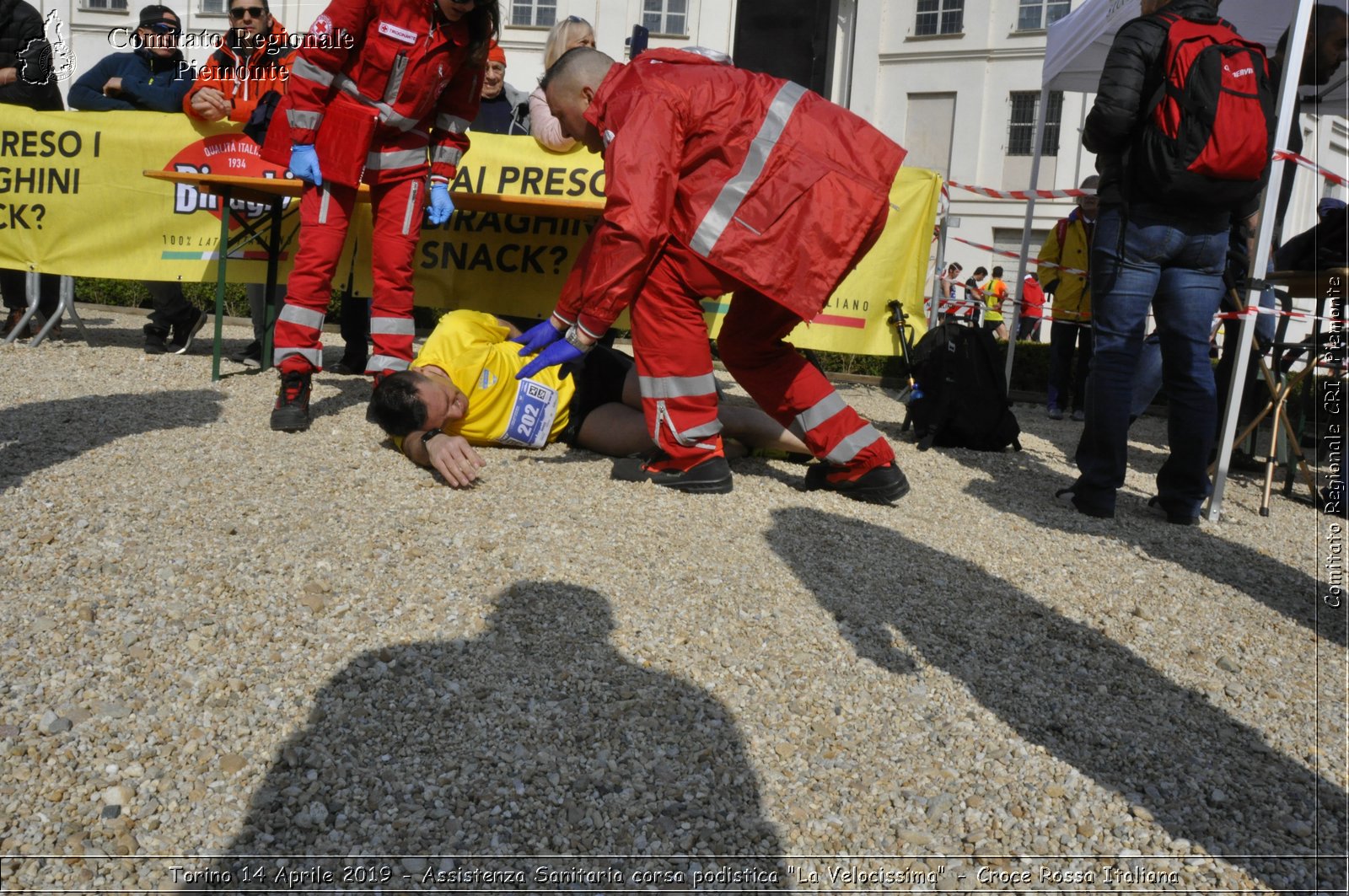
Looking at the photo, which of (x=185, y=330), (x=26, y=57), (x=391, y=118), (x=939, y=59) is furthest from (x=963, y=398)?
(x=939, y=59)

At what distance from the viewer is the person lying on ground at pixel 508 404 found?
3965 millimetres

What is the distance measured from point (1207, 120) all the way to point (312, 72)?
3.44 meters

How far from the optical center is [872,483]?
3961 millimetres

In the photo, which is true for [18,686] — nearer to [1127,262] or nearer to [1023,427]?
[1127,262]

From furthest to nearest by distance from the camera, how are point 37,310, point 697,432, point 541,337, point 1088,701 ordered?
point 37,310, point 697,432, point 541,337, point 1088,701

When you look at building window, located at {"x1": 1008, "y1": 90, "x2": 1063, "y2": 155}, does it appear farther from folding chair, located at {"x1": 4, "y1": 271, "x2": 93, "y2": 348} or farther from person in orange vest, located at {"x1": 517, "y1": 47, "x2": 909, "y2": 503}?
person in orange vest, located at {"x1": 517, "y1": 47, "x2": 909, "y2": 503}

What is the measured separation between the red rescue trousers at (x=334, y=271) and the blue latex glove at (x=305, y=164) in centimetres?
8

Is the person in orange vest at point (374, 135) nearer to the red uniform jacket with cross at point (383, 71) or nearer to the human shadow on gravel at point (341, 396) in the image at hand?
the red uniform jacket with cross at point (383, 71)

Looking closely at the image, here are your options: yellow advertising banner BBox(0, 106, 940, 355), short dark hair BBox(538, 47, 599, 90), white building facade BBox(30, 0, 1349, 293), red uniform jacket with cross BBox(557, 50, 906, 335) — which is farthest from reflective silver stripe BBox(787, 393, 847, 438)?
white building facade BBox(30, 0, 1349, 293)

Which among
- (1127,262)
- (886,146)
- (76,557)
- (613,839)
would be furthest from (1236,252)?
(76,557)

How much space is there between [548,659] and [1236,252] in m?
4.42

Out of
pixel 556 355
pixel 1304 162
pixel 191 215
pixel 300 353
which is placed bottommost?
pixel 300 353

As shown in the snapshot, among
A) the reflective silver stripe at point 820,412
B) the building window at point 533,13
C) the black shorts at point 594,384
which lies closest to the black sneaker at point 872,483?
the reflective silver stripe at point 820,412

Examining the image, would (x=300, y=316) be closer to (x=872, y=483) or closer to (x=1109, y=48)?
(x=872, y=483)
